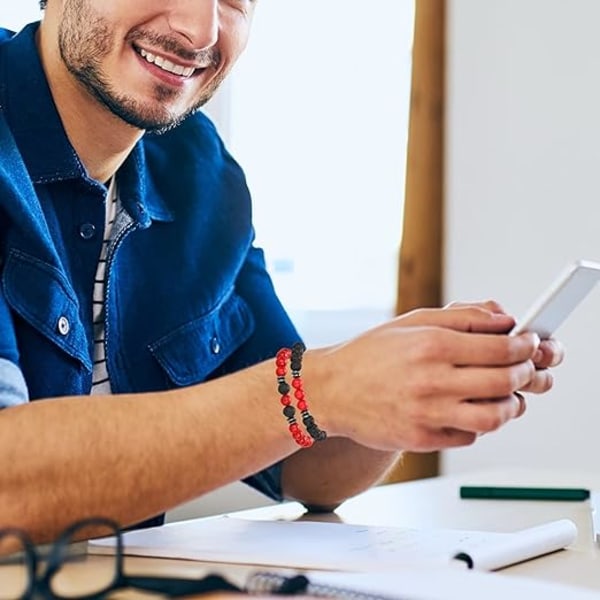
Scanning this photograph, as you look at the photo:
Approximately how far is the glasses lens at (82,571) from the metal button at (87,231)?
418 millimetres

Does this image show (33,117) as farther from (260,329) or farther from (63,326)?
(260,329)

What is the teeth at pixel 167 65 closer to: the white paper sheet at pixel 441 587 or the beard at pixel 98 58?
the beard at pixel 98 58

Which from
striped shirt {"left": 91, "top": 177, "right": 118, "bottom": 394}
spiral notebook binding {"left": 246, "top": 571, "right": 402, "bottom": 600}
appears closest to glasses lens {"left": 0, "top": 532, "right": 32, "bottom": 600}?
spiral notebook binding {"left": 246, "top": 571, "right": 402, "bottom": 600}

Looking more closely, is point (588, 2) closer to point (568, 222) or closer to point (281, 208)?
point (568, 222)

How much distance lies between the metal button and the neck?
0.32 feet

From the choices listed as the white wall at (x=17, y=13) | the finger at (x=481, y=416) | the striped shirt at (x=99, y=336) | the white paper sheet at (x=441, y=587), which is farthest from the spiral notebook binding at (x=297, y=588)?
the white wall at (x=17, y=13)

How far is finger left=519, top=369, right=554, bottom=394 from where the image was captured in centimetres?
93

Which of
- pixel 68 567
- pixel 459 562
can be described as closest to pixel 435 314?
pixel 459 562

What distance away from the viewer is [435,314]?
2.88 feet

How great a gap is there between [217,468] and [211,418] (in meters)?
0.04

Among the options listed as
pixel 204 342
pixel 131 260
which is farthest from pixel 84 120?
pixel 204 342

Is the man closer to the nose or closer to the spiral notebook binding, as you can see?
the nose

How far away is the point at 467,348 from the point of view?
0.84 metres

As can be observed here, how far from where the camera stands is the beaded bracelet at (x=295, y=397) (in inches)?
35.2
